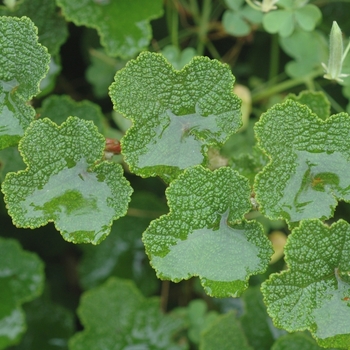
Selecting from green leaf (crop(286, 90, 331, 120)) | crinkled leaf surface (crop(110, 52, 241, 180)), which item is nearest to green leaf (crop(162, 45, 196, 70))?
green leaf (crop(286, 90, 331, 120))

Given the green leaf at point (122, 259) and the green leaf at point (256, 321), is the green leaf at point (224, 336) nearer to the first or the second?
the green leaf at point (256, 321)

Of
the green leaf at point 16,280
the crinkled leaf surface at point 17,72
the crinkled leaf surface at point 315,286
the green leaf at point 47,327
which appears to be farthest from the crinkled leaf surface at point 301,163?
the green leaf at point 47,327

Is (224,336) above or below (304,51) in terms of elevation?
below

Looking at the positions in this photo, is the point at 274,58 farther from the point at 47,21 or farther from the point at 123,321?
the point at 123,321

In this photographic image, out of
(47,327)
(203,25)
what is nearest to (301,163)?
(203,25)

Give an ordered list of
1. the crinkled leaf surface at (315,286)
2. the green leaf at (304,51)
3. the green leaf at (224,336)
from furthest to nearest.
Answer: the green leaf at (304,51) → the green leaf at (224,336) → the crinkled leaf surface at (315,286)

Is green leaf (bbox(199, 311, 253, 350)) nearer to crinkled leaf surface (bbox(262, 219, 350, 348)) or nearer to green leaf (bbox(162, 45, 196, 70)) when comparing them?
crinkled leaf surface (bbox(262, 219, 350, 348))

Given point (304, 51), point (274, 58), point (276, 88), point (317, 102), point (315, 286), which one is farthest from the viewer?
point (274, 58)
